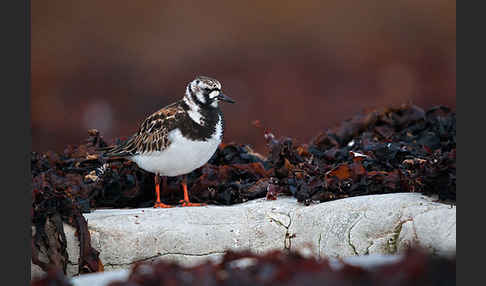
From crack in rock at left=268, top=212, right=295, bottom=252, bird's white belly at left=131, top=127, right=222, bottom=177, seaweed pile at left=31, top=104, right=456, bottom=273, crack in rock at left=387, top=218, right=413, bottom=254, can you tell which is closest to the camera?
crack in rock at left=387, top=218, right=413, bottom=254

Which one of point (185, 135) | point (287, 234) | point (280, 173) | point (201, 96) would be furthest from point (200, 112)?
point (287, 234)

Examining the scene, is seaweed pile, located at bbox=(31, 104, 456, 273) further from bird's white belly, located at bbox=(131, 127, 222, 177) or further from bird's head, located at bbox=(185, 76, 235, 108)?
bird's head, located at bbox=(185, 76, 235, 108)

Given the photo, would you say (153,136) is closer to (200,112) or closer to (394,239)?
(200,112)

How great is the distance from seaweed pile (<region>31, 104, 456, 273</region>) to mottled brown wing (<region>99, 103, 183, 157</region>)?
0.31 meters

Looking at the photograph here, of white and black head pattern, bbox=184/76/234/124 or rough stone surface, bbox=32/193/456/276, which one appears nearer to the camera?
rough stone surface, bbox=32/193/456/276

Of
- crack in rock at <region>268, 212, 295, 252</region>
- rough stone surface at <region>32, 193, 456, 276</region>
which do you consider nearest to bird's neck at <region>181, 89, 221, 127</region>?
rough stone surface at <region>32, 193, 456, 276</region>

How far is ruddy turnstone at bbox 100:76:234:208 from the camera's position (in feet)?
14.1

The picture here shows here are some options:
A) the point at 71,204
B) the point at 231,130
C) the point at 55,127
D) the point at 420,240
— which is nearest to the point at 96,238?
the point at 71,204

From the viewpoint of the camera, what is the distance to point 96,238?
3662 millimetres

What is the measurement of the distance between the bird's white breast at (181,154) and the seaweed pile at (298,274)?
7.57ft

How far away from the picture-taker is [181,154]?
4281 mm

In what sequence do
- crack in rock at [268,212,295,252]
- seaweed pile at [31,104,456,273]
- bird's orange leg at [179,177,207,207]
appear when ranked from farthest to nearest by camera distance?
bird's orange leg at [179,177,207,207], crack in rock at [268,212,295,252], seaweed pile at [31,104,456,273]

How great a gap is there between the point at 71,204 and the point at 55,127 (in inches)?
364

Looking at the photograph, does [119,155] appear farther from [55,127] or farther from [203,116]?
[55,127]
